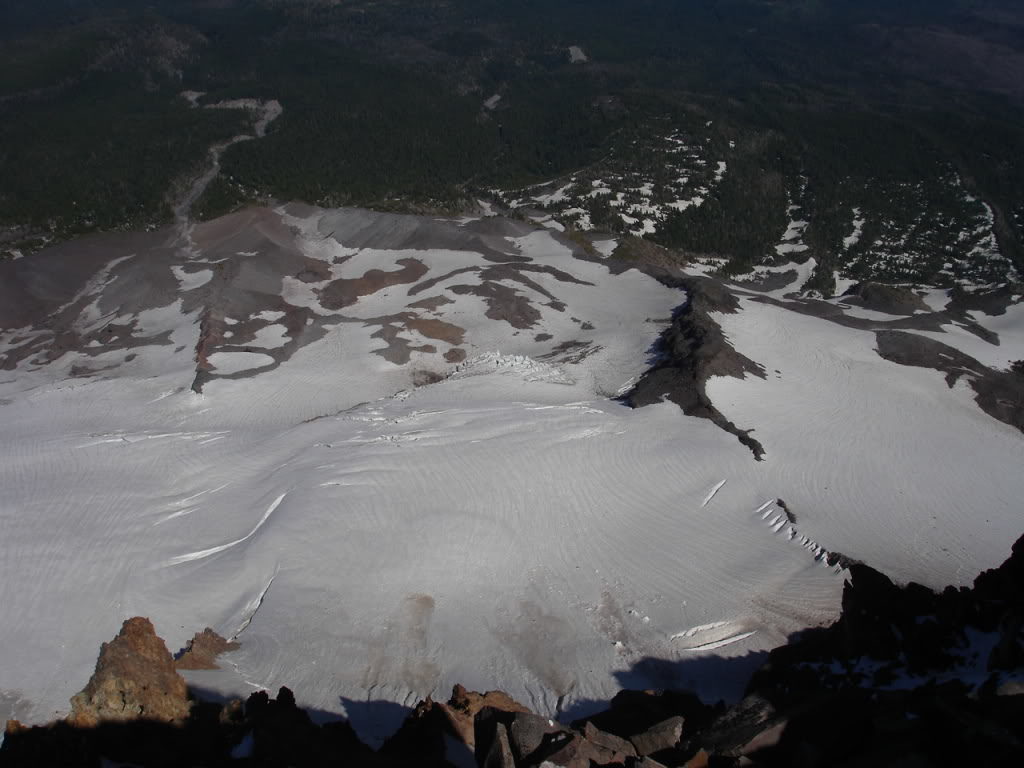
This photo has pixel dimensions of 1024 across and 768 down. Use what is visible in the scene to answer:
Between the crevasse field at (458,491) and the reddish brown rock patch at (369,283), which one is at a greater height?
the crevasse field at (458,491)

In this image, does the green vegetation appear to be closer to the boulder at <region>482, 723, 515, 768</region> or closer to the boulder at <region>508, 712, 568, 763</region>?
the boulder at <region>508, 712, 568, 763</region>

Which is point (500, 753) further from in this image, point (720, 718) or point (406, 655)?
point (406, 655)

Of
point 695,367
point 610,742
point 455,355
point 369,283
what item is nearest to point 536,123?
point 369,283

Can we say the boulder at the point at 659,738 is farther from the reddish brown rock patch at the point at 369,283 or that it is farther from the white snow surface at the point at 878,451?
the reddish brown rock patch at the point at 369,283

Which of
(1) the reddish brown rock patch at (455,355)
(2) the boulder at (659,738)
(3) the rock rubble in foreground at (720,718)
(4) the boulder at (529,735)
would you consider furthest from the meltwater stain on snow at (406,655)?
(1) the reddish brown rock patch at (455,355)

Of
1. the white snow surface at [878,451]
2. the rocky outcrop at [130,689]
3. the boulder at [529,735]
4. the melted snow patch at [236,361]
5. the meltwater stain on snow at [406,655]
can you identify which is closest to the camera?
the boulder at [529,735]

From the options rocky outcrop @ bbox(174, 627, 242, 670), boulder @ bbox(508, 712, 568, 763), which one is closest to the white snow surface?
boulder @ bbox(508, 712, 568, 763)

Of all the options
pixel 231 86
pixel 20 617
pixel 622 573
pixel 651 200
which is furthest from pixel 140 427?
pixel 231 86
